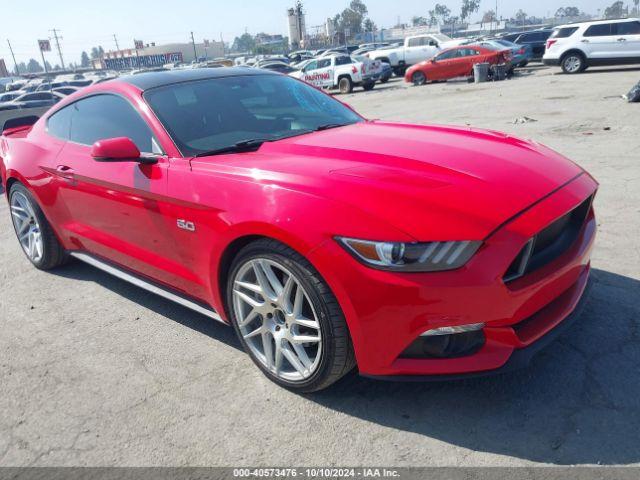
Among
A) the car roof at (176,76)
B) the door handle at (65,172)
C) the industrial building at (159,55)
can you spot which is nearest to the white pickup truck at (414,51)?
the car roof at (176,76)

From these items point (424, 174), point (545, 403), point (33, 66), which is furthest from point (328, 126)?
point (33, 66)

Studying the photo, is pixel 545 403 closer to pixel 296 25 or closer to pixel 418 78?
pixel 418 78

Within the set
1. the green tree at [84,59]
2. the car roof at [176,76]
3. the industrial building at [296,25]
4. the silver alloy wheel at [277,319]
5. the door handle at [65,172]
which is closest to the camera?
the silver alloy wheel at [277,319]

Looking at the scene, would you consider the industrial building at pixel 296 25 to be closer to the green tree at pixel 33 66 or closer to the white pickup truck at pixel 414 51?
the white pickup truck at pixel 414 51

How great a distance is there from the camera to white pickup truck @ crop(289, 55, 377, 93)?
2364cm

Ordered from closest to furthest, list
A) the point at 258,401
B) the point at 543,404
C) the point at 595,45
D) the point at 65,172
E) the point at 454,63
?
the point at 543,404
the point at 258,401
the point at 65,172
the point at 595,45
the point at 454,63

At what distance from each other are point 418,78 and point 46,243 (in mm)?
21501

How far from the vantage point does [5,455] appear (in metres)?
2.58

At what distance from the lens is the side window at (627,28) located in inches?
739

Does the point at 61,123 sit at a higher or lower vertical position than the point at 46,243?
higher

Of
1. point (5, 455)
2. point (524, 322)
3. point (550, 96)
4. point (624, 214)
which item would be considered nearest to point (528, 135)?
point (624, 214)

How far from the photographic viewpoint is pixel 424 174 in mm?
2631

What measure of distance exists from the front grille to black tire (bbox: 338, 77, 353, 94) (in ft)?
72.4

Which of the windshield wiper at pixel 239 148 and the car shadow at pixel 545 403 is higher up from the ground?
the windshield wiper at pixel 239 148
